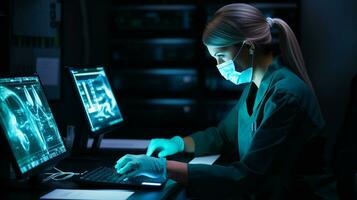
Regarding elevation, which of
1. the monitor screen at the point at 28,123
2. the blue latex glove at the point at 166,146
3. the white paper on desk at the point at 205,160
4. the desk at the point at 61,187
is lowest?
the white paper on desk at the point at 205,160

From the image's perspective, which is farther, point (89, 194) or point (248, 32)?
point (248, 32)

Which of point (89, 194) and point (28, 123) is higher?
point (28, 123)

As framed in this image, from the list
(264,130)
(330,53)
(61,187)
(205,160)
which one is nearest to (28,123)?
(61,187)

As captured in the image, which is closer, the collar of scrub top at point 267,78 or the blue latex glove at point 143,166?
the blue latex glove at point 143,166

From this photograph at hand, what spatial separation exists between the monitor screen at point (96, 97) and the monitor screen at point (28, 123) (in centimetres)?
35

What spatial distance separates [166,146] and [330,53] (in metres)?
3.03

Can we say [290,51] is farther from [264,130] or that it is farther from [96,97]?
[96,97]

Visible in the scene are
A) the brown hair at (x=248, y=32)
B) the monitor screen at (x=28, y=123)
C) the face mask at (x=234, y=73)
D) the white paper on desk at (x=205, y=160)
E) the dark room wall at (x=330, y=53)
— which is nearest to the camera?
the monitor screen at (x=28, y=123)

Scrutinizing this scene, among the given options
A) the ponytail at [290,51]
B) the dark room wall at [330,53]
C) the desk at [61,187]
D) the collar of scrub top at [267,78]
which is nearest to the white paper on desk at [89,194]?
the desk at [61,187]

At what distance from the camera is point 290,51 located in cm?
183

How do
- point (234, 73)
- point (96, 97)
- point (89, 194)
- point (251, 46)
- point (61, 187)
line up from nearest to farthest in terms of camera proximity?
1. point (89, 194)
2. point (61, 187)
3. point (251, 46)
4. point (234, 73)
5. point (96, 97)

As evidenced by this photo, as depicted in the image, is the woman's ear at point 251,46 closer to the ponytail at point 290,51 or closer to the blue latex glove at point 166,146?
the ponytail at point 290,51

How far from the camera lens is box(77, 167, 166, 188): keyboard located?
1.72 m

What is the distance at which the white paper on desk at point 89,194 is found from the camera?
61.9 inches
